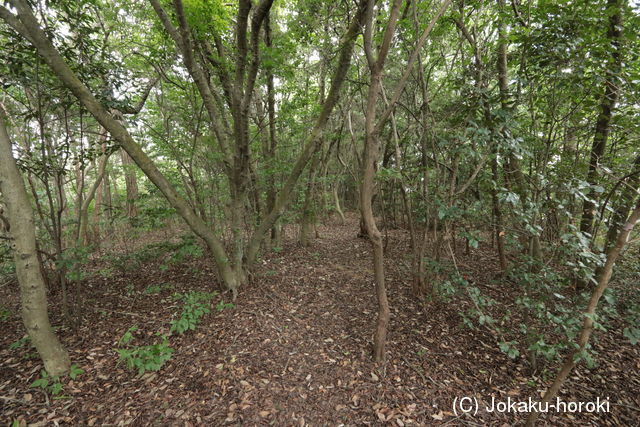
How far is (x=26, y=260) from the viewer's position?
2498 millimetres

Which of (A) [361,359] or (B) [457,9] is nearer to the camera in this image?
(A) [361,359]

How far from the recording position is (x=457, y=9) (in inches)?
158

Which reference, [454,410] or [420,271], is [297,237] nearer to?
[420,271]

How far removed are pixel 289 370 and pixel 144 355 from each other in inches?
70.5

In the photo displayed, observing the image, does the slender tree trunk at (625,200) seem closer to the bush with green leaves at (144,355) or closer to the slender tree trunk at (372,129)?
the slender tree trunk at (372,129)

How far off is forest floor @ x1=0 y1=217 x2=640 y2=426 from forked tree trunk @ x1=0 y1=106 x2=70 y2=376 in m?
0.44

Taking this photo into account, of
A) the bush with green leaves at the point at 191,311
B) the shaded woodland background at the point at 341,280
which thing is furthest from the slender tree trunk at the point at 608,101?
the bush with green leaves at the point at 191,311

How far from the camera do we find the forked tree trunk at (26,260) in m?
2.38

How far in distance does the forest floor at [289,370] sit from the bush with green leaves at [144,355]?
11 centimetres

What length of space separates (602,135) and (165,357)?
6.67 metres

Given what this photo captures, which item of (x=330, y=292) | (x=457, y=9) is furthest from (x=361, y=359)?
(x=457, y=9)

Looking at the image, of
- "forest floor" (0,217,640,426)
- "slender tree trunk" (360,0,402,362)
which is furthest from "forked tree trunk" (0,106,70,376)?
"slender tree trunk" (360,0,402,362)

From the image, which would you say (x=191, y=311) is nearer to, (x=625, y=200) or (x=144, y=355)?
(x=144, y=355)

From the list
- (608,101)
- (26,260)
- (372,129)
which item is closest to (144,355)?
(26,260)
